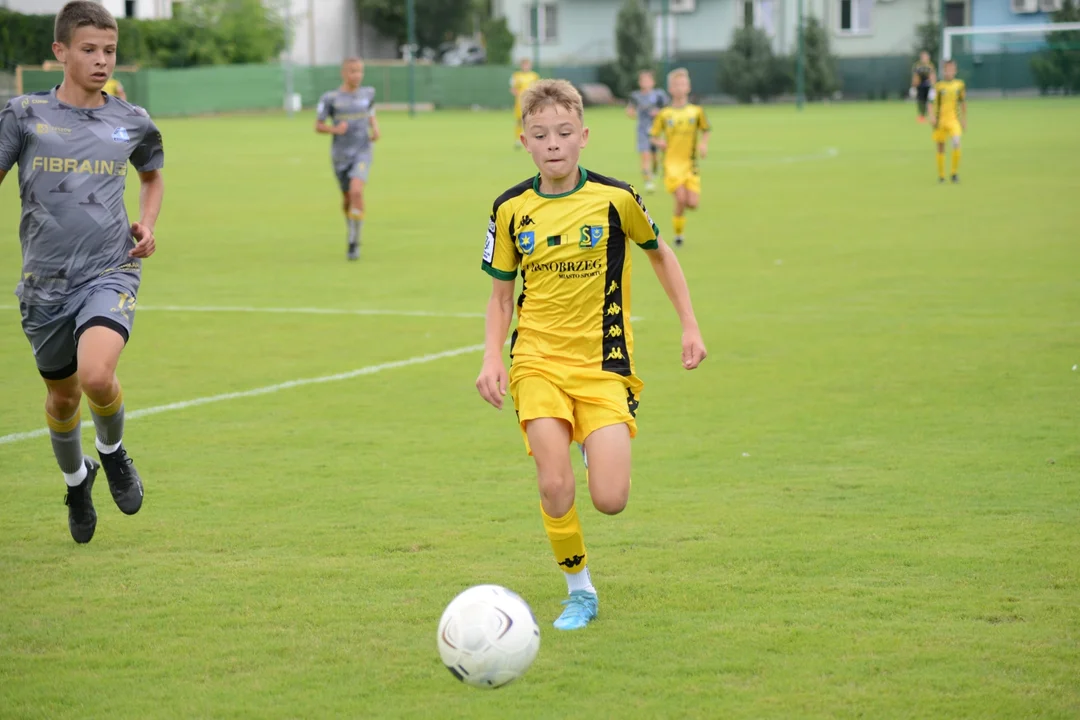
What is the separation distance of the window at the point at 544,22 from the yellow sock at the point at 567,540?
243 feet

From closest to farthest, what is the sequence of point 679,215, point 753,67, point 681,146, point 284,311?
point 284,311 → point 679,215 → point 681,146 → point 753,67

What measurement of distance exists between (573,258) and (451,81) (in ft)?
200

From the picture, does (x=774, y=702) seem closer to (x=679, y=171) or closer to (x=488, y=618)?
(x=488, y=618)

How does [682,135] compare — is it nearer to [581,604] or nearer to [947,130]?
[947,130]

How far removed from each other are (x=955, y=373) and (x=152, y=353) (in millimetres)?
6257

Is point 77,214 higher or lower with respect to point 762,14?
lower

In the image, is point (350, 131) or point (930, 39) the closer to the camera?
point (350, 131)

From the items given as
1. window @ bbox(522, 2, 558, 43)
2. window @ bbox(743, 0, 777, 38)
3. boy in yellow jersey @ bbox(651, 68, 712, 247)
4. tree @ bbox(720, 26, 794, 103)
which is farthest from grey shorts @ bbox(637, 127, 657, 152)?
window @ bbox(522, 2, 558, 43)

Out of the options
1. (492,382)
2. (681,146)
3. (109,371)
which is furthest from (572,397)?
(681,146)

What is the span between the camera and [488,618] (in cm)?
457

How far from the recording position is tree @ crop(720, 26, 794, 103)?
6469 cm

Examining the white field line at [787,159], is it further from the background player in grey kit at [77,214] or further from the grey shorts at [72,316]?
the grey shorts at [72,316]

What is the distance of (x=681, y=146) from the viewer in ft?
63.6

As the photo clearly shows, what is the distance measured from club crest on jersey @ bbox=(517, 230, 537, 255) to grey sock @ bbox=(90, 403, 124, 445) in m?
2.20
